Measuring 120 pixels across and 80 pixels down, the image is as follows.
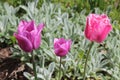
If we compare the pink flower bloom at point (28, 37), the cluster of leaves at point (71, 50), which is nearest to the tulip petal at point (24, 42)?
the pink flower bloom at point (28, 37)

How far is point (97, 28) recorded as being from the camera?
1.85 m

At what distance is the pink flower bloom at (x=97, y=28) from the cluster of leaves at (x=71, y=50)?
781 mm

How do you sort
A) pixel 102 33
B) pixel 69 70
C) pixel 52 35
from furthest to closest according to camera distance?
1. pixel 52 35
2. pixel 69 70
3. pixel 102 33

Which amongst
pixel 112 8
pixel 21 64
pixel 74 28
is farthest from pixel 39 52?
pixel 112 8

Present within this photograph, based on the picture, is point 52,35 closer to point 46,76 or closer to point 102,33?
point 46,76

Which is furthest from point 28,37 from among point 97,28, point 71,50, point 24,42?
point 71,50

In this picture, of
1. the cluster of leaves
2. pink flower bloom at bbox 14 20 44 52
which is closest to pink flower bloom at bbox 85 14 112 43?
pink flower bloom at bbox 14 20 44 52

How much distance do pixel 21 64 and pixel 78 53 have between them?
0.50m

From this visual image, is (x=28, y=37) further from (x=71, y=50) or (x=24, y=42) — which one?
(x=71, y=50)

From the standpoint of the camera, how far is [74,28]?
306 centimetres

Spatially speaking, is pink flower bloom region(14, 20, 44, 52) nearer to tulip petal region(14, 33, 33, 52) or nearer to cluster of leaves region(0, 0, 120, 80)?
tulip petal region(14, 33, 33, 52)

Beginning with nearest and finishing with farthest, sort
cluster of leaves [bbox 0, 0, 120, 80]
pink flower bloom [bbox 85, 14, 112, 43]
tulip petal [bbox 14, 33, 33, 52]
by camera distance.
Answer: tulip petal [bbox 14, 33, 33, 52], pink flower bloom [bbox 85, 14, 112, 43], cluster of leaves [bbox 0, 0, 120, 80]

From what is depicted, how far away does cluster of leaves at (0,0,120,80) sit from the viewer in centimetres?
271

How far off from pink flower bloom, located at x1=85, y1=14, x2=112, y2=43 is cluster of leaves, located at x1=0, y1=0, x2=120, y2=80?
78cm
